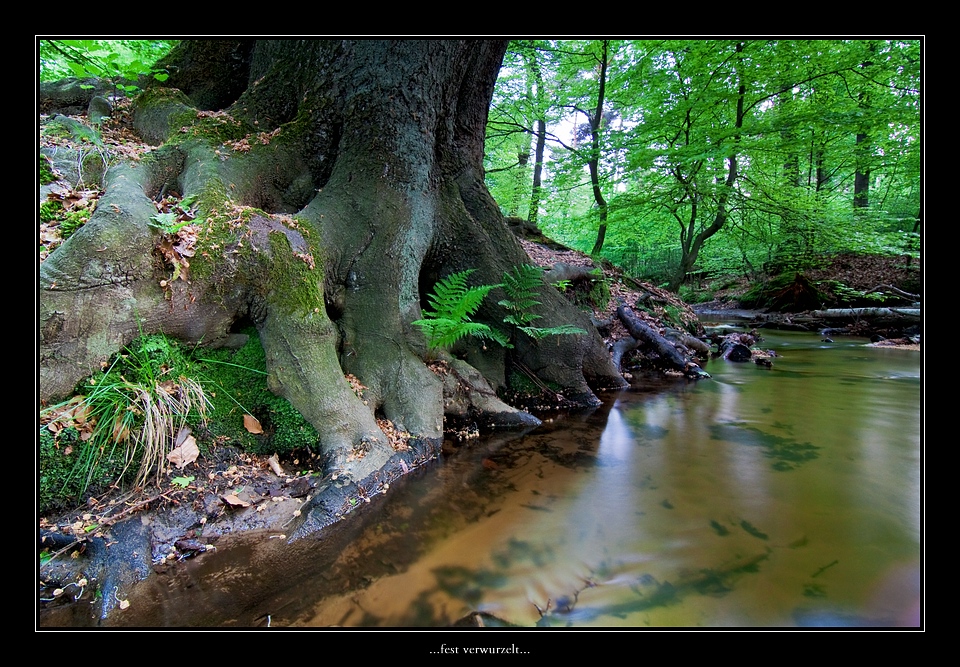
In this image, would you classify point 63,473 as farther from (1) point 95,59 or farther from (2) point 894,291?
(2) point 894,291

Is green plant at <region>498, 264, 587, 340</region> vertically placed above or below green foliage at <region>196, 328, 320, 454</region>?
above

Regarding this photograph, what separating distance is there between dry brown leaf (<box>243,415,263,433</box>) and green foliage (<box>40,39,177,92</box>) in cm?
252

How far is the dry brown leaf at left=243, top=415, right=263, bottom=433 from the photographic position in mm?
2614

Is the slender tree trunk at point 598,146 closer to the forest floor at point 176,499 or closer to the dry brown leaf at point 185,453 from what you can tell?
the forest floor at point 176,499

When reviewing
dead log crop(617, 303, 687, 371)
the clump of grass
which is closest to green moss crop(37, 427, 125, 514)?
the clump of grass

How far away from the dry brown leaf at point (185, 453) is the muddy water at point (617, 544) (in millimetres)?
627

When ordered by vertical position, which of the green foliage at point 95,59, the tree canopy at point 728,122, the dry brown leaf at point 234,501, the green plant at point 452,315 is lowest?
the dry brown leaf at point 234,501

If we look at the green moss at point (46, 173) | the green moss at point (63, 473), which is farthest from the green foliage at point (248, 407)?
the green moss at point (46, 173)

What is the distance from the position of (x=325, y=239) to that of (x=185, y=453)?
6.45 feet

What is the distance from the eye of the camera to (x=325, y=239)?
351cm

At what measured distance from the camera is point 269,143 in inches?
153

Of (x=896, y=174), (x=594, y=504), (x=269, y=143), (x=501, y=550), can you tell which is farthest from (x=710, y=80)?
(x=501, y=550)

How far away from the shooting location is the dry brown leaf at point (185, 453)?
224cm

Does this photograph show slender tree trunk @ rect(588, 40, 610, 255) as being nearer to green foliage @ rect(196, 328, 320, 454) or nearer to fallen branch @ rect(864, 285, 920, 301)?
fallen branch @ rect(864, 285, 920, 301)
